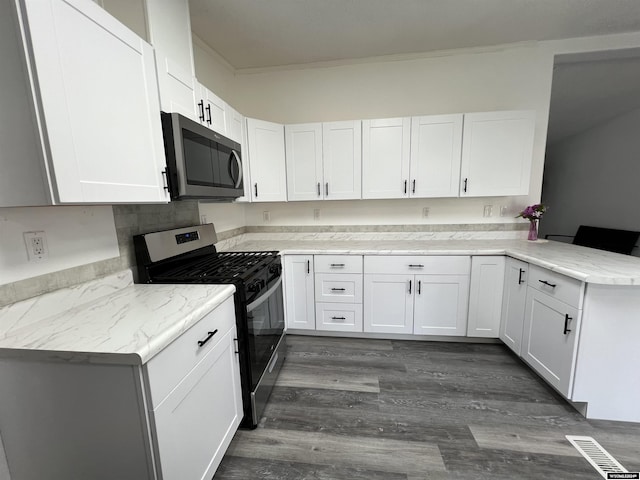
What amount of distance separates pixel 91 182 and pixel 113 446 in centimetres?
92

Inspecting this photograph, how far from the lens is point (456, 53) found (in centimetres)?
263

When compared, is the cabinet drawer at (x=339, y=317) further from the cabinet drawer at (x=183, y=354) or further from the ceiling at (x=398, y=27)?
the ceiling at (x=398, y=27)

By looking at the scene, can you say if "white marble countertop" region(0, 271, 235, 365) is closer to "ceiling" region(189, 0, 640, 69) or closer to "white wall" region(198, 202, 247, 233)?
"white wall" region(198, 202, 247, 233)

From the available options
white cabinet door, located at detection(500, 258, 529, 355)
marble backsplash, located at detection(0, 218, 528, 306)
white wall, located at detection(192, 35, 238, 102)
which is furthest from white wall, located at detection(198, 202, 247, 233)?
white cabinet door, located at detection(500, 258, 529, 355)

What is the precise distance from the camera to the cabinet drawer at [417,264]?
7.77ft

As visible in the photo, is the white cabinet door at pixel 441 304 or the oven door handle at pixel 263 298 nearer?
the oven door handle at pixel 263 298

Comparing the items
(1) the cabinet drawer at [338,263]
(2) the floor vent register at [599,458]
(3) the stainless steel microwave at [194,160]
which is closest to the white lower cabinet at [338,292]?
(1) the cabinet drawer at [338,263]

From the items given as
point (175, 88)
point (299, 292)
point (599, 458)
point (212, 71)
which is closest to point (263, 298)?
point (299, 292)

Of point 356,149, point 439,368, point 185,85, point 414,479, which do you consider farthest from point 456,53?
point 414,479

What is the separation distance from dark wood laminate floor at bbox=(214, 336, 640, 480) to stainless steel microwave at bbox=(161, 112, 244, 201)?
1.46m

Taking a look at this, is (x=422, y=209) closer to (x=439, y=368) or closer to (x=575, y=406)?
(x=439, y=368)

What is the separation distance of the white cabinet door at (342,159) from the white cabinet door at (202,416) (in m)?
1.76

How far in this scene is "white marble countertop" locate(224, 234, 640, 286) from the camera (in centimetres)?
153

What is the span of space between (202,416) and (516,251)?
247 cm
